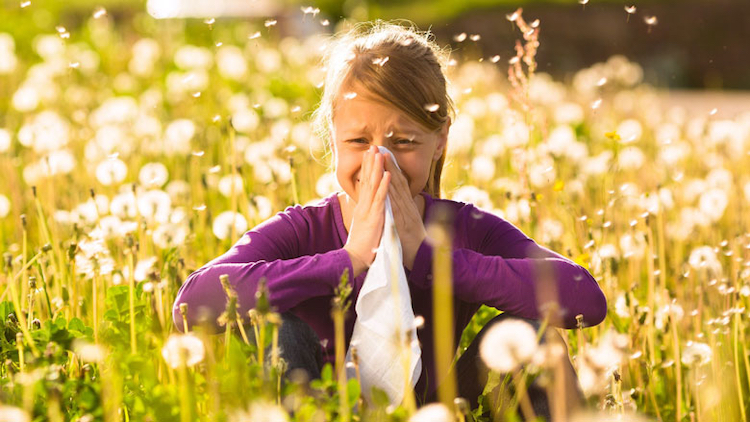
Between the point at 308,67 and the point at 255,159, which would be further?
the point at 308,67

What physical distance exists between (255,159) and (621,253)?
137 centimetres

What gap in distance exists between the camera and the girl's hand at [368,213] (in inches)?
69.0

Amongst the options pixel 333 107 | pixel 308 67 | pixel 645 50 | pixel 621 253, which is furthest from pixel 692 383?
pixel 645 50

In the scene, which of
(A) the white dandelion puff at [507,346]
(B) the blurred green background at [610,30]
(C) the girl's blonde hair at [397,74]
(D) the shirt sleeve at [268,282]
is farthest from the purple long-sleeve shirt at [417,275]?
(B) the blurred green background at [610,30]

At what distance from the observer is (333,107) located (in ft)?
6.68

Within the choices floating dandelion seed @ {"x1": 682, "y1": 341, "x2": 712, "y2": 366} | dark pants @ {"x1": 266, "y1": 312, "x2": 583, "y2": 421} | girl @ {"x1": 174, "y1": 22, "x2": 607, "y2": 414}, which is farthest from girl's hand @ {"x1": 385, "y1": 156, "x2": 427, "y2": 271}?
floating dandelion seed @ {"x1": 682, "y1": 341, "x2": 712, "y2": 366}

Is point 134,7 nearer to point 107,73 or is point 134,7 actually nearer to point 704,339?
point 107,73

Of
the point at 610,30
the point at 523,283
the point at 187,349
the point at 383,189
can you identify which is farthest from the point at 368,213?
the point at 610,30

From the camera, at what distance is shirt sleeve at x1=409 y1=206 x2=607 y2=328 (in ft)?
5.81

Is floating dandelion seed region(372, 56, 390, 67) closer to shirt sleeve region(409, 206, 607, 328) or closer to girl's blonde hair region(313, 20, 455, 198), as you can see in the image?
girl's blonde hair region(313, 20, 455, 198)

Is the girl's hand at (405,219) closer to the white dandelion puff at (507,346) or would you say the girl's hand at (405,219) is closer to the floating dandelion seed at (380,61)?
the floating dandelion seed at (380,61)

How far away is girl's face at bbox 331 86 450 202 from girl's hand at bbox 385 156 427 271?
0.28 ft

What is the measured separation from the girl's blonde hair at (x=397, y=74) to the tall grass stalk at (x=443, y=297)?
0.67 ft

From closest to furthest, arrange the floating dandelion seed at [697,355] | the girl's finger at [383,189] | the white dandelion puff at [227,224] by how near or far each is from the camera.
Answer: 1. the girl's finger at [383,189]
2. the floating dandelion seed at [697,355]
3. the white dandelion puff at [227,224]
